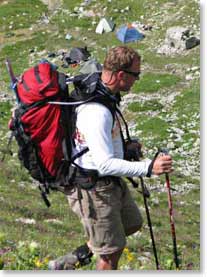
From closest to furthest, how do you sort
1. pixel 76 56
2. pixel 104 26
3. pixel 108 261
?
pixel 108 261, pixel 76 56, pixel 104 26

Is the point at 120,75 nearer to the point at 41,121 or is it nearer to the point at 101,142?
the point at 101,142

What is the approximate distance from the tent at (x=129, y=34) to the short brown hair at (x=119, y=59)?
27.5m

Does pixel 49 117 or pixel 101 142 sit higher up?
pixel 49 117

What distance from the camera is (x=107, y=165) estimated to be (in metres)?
6.04

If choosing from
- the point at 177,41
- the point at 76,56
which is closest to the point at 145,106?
the point at 177,41

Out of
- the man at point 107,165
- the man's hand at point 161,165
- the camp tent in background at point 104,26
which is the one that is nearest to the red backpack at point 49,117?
the man at point 107,165

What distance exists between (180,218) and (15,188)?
3.96 meters

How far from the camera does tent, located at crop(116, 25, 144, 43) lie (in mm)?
33656

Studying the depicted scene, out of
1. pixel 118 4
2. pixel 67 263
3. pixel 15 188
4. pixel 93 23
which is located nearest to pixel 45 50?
pixel 93 23

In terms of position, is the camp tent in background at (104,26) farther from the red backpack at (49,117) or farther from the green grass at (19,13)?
the red backpack at (49,117)

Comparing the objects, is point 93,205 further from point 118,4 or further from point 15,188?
point 118,4

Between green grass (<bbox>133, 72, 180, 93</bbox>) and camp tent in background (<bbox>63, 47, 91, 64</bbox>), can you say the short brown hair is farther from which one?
camp tent in background (<bbox>63, 47, 91, 64</bbox>)

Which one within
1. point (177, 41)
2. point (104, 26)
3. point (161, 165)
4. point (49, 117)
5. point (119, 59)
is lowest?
point (104, 26)

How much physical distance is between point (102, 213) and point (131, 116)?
736 inches
